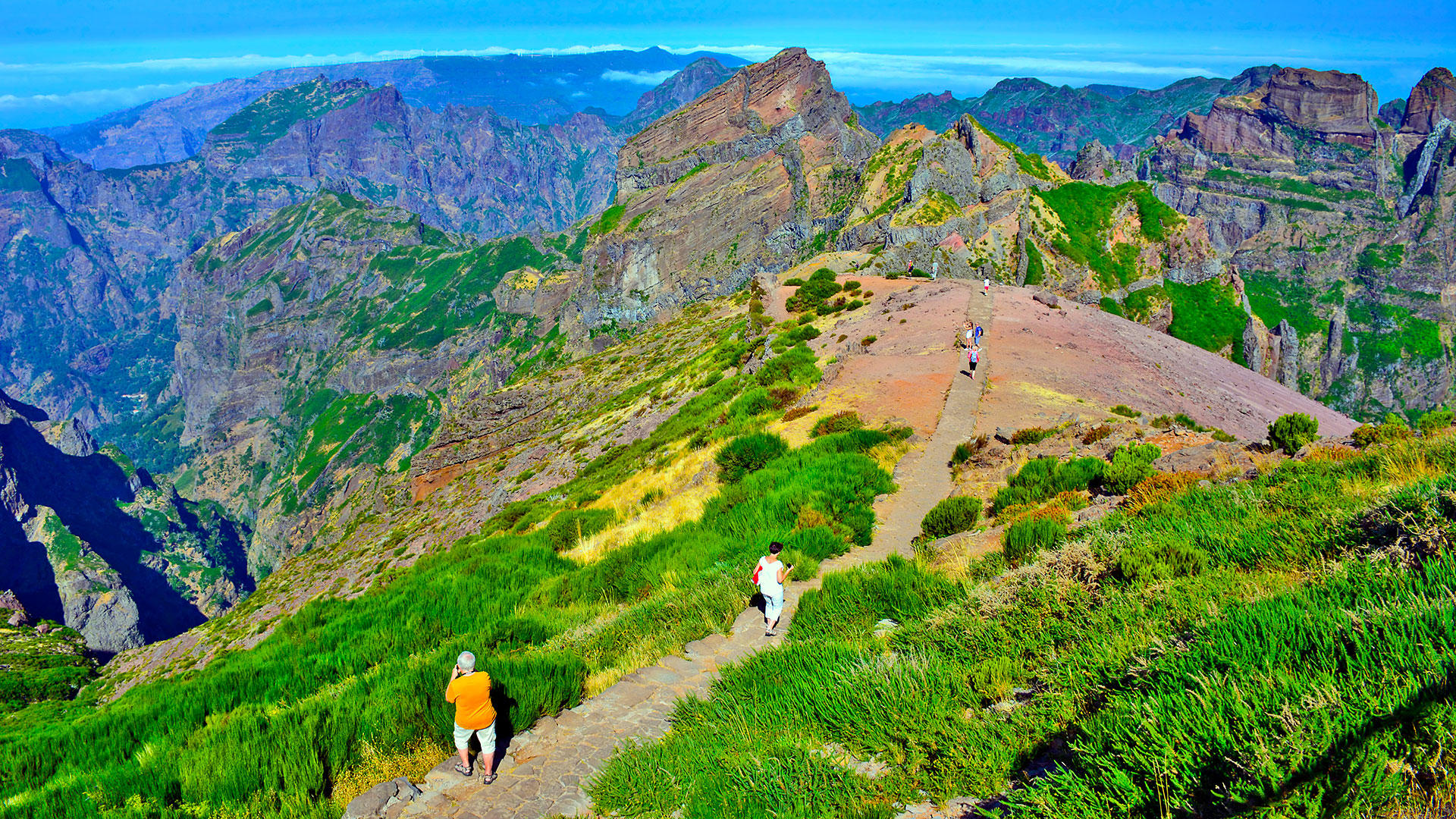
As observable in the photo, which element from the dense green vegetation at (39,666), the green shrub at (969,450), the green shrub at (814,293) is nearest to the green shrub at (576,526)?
the green shrub at (969,450)

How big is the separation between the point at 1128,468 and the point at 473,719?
38.7ft

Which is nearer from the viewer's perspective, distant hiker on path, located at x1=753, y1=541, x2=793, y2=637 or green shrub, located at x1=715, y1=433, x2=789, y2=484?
distant hiker on path, located at x1=753, y1=541, x2=793, y2=637

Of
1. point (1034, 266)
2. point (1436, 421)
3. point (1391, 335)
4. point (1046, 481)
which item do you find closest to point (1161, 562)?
point (1436, 421)

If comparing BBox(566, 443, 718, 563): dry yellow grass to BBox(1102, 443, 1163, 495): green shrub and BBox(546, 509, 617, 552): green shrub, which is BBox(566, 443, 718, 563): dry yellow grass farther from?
BBox(1102, 443, 1163, 495): green shrub

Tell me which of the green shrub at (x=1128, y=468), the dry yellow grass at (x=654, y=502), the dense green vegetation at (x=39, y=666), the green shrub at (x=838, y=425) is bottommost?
the dense green vegetation at (x=39, y=666)

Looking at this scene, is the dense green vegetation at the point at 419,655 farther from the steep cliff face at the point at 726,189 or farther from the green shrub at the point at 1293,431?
the steep cliff face at the point at 726,189

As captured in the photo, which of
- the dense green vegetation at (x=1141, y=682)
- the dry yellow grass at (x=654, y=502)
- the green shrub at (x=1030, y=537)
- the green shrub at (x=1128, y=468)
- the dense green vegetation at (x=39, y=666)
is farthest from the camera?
the dense green vegetation at (x=39, y=666)

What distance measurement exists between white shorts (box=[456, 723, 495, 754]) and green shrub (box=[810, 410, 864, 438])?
49.9 ft

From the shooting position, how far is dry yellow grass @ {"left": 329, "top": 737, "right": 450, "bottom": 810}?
6.55m

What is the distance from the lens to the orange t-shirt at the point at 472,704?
670 cm

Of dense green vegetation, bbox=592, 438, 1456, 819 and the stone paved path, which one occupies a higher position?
dense green vegetation, bbox=592, 438, 1456, 819

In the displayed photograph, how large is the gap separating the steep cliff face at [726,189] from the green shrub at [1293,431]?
138 m

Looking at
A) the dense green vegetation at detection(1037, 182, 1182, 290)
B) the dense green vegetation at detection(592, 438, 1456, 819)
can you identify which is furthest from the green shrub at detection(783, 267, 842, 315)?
the dense green vegetation at detection(1037, 182, 1182, 290)

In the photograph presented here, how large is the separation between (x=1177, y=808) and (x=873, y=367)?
25352mm
